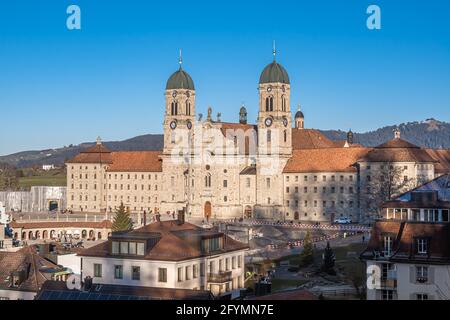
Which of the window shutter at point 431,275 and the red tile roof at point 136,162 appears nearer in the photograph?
the window shutter at point 431,275

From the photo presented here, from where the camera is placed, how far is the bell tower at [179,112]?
118 m

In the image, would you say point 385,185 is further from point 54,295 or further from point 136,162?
point 54,295

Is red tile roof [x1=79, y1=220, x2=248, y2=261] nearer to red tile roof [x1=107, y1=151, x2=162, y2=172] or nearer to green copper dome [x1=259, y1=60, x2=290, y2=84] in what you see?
green copper dome [x1=259, y1=60, x2=290, y2=84]

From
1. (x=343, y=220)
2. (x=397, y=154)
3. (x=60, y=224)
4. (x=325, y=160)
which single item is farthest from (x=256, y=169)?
(x=60, y=224)

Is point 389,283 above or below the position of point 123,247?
below

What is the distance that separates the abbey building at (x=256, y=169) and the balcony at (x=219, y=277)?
51.3 metres

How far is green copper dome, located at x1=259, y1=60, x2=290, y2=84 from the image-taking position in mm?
109250

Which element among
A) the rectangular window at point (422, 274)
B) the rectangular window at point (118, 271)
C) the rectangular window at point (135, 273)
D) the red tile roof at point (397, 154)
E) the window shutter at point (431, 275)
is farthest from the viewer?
the red tile roof at point (397, 154)

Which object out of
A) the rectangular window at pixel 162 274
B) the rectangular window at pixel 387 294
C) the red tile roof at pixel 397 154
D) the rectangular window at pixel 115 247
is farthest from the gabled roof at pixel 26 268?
the red tile roof at pixel 397 154

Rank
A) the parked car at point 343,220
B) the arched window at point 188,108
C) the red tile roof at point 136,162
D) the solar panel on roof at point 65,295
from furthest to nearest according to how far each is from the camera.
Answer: the red tile roof at point 136,162 → the arched window at point 188,108 → the parked car at point 343,220 → the solar panel on roof at point 65,295

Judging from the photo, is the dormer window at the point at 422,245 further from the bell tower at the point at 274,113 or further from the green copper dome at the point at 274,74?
the green copper dome at the point at 274,74

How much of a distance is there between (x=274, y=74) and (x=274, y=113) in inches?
204

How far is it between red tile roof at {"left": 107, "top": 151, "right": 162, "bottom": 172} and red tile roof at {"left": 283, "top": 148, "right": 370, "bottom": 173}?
23539 millimetres

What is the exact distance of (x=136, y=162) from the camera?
127 m
